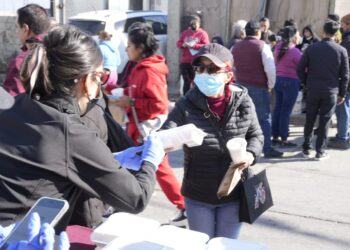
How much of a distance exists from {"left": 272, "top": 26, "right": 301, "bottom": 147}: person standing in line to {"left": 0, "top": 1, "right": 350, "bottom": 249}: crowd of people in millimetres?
522

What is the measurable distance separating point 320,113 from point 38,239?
6149 millimetres

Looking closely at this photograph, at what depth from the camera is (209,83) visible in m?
3.47

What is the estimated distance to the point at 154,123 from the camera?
17.3 feet

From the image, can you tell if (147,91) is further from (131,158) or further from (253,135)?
(131,158)

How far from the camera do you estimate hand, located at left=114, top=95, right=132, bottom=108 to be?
5.14 meters

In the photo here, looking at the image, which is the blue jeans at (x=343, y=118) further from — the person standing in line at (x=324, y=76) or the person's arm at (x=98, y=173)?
the person's arm at (x=98, y=173)

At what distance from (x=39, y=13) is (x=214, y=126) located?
1952mm

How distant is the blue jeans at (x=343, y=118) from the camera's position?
8.02 m

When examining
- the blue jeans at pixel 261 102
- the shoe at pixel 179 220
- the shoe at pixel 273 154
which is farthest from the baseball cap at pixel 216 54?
the shoe at pixel 273 154

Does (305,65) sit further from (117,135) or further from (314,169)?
(117,135)

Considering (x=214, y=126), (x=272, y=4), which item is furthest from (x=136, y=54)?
(x=272, y=4)

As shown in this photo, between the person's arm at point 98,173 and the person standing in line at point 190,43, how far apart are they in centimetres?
884

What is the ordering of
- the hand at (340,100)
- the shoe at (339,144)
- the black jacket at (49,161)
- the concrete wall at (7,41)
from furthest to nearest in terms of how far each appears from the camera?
the concrete wall at (7,41)
the shoe at (339,144)
the hand at (340,100)
the black jacket at (49,161)

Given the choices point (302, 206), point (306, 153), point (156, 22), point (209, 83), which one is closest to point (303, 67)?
point (306, 153)
